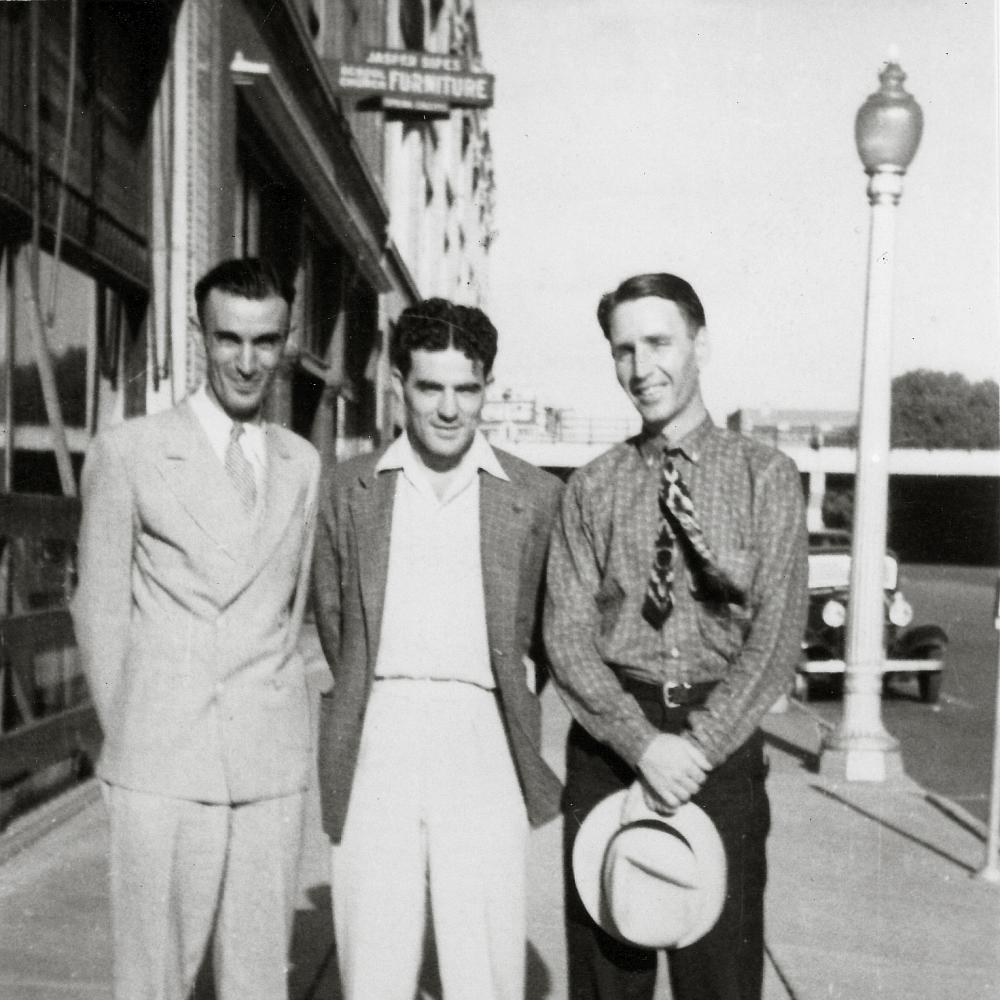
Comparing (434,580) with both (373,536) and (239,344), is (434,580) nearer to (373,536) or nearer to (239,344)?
(373,536)

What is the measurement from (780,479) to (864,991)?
93.5 inches

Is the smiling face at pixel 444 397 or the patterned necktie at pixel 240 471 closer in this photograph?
the patterned necktie at pixel 240 471

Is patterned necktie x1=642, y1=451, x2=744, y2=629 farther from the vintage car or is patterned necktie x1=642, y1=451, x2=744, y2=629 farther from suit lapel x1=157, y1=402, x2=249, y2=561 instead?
the vintage car

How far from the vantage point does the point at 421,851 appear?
316cm

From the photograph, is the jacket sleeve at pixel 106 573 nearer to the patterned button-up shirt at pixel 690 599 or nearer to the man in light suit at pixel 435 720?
the man in light suit at pixel 435 720

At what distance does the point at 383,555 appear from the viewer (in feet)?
10.5

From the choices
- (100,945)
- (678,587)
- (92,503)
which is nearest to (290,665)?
(92,503)

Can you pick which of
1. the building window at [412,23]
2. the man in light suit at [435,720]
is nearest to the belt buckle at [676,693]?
the man in light suit at [435,720]

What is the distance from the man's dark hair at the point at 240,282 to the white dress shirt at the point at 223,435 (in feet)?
0.61

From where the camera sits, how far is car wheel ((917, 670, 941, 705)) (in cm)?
1268

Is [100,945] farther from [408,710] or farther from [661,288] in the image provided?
[661,288]

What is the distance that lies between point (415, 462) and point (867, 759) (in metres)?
5.54

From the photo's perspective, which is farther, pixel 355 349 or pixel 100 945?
pixel 355 349

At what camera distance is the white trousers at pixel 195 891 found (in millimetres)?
2928
